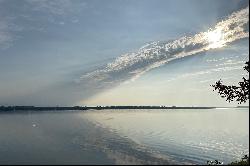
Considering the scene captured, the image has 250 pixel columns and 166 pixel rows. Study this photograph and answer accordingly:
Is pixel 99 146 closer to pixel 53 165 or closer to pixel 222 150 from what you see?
pixel 53 165

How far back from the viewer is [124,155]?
8206cm

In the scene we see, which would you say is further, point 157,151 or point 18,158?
point 157,151

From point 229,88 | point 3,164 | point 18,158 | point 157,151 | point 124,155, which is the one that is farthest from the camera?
point 157,151

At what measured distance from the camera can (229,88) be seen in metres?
34.2

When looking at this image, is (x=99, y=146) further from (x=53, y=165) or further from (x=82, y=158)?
(x=53, y=165)

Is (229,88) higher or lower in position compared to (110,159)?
higher

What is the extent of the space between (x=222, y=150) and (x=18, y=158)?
55718mm

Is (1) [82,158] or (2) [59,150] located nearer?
(1) [82,158]

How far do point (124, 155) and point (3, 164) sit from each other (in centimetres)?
2934

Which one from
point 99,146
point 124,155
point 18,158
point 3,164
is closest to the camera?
point 3,164

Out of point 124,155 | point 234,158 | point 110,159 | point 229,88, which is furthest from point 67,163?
point 229,88

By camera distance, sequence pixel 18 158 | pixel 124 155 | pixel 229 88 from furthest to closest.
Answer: pixel 124 155
pixel 18 158
pixel 229 88

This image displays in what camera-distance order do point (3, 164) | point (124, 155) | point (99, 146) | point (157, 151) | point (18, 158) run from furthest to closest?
point (99, 146) < point (157, 151) < point (124, 155) < point (18, 158) < point (3, 164)

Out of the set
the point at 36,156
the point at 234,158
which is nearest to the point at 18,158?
the point at 36,156
